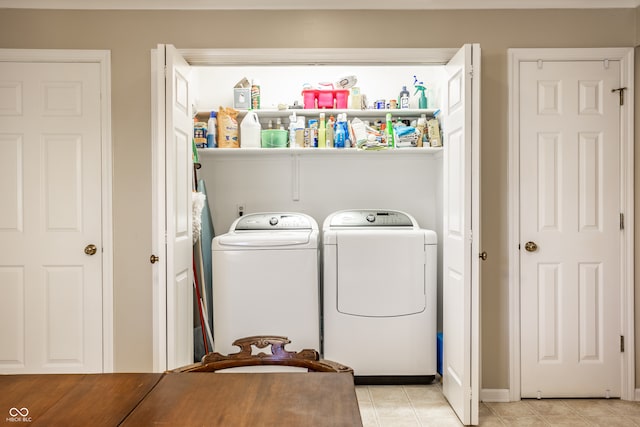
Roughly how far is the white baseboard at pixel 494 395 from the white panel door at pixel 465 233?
239mm

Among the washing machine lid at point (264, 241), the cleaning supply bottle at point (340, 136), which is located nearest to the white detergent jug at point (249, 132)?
the cleaning supply bottle at point (340, 136)

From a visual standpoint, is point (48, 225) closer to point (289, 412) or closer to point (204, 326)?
point (204, 326)

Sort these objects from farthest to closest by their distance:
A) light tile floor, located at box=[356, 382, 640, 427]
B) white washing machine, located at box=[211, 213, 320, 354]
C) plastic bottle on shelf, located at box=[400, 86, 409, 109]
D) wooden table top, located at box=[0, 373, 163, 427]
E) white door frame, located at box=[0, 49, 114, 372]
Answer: plastic bottle on shelf, located at box=[400, 86, 409, 109], white washing machine, located at box=[211, 213, 320, 354], white door frame, located at box=[0, 49, 114, 372], light tile floor, located at box=[356, 382, 640, 427], wooden table top, located at box=[0, 373, 163, 427]

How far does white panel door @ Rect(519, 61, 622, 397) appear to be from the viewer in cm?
301

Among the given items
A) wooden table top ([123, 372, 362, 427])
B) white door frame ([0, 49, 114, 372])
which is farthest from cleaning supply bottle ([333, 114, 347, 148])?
wooden table top ([123, 372, 362, 427])

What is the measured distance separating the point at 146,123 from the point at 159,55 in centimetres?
49

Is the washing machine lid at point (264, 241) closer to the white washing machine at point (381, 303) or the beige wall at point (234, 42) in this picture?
the white washing machine at point (381, 303)

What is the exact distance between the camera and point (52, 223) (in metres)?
2.96

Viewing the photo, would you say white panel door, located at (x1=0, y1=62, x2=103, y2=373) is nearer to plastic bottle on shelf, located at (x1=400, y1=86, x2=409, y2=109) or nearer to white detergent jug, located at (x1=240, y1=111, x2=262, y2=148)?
white detergent jug, located at (x1=240, y1=111, x2=262, y2=148)

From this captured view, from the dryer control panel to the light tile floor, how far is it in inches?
49.3

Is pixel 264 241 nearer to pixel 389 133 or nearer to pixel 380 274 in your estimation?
pixel 380 274

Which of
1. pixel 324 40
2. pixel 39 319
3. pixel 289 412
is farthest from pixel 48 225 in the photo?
pixel 289 412

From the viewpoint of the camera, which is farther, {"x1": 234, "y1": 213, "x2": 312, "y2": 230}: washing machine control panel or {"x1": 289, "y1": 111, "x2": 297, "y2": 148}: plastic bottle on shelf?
{"x1": 289, "y1": 111, "x2": 297, "y2": 148}: plastic bottle on shelf

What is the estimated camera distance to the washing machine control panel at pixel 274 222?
3.63m
